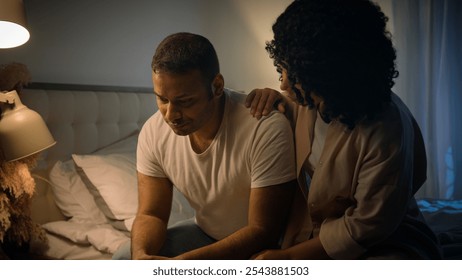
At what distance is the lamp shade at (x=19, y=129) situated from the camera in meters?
1.19

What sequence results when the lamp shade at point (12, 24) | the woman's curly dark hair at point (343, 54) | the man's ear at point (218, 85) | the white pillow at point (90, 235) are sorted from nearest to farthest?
the woman's curly dark hair at point (343, 54), the man's ear at point (218, 85), the lamp shade at point (12, 24), the white pillow at point (90, 235)

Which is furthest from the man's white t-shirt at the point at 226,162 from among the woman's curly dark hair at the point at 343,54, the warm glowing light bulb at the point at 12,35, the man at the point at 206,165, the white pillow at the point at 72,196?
the warm glowing light bulb at the point at 12,35

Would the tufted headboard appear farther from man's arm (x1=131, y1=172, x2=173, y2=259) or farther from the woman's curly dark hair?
the woman's curly dark hair

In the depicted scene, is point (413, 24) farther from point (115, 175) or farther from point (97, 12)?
point (115, 175)

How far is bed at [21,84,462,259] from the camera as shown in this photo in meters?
1.25

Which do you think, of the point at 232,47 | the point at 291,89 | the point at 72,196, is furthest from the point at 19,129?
the point at 291,89

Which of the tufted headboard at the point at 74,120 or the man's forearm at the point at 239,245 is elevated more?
the tufted headboard at the point at 74,120

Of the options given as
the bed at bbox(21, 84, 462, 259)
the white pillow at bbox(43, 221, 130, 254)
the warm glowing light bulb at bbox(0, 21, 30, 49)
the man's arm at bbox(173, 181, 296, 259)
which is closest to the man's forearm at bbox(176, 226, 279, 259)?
the man's arm at bbox(173, 181, 296, 259)

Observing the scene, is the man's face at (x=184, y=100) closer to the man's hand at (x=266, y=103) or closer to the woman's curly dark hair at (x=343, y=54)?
the man's hand at (x=266, y=103)

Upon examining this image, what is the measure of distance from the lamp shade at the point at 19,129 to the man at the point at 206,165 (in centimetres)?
27

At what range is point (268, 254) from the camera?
111 centimetres

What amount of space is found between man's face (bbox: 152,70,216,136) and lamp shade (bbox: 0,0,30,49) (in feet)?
1.35

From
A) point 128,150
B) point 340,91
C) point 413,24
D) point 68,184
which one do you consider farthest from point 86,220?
point 413,24

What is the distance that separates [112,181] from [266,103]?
1.93ft
